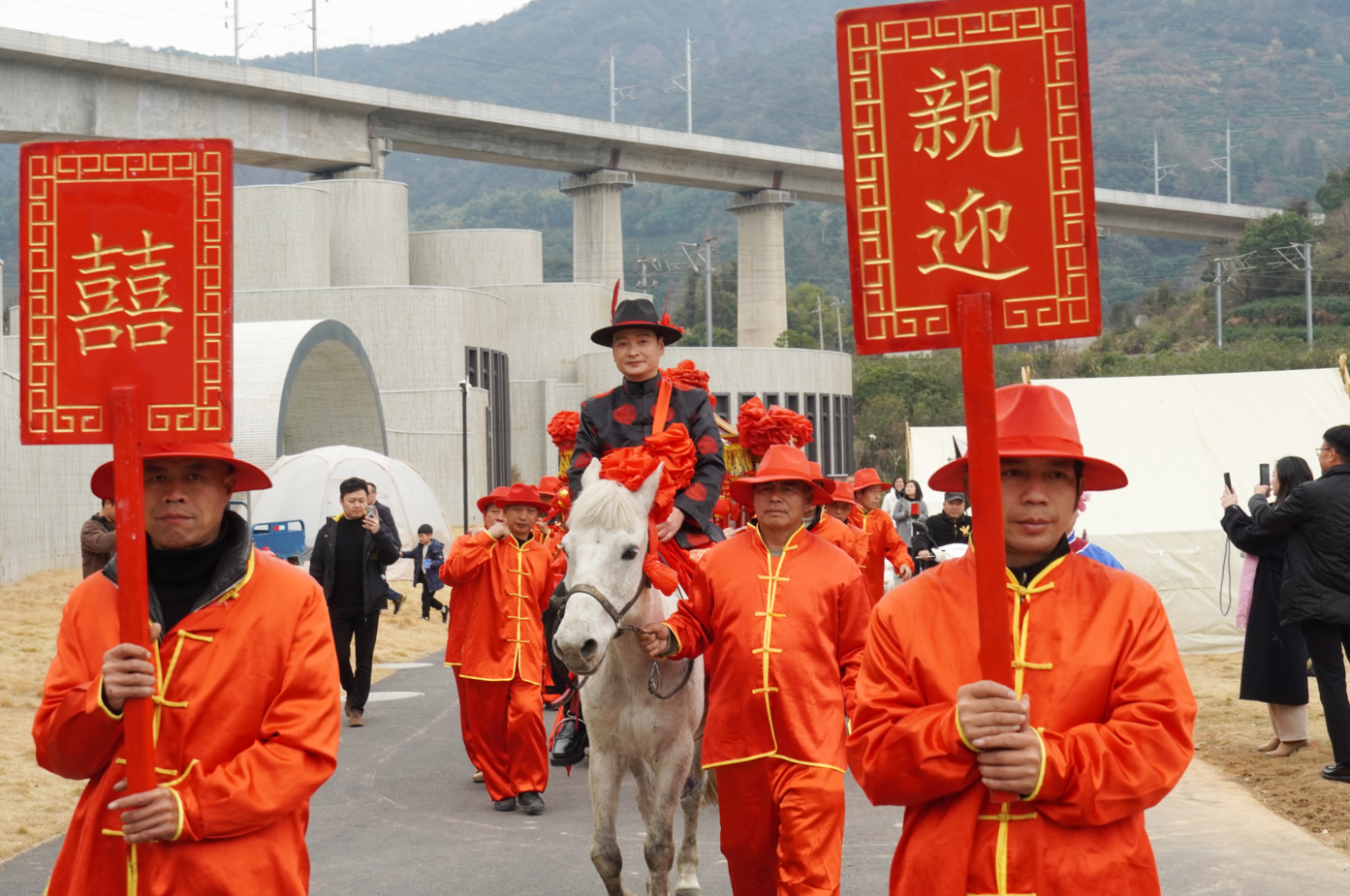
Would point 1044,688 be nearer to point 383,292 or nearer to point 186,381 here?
point 186,381

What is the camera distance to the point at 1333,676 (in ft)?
31.2

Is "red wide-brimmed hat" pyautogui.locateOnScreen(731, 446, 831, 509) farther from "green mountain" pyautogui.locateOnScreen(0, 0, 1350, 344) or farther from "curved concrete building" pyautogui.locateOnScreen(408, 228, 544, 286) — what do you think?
"green mountain" pyautogui.locateOnScreen(0, 0, 1350, 344)

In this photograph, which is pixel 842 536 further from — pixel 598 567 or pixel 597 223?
pixel 597 223

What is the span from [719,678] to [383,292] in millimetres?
44379

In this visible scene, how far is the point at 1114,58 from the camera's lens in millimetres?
177500

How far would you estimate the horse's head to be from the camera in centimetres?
554

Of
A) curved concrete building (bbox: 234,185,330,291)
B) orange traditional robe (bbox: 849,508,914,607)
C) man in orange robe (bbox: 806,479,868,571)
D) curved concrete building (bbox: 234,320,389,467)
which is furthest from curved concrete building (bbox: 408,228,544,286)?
man in orange robe (bbox: 806,479,868,571)

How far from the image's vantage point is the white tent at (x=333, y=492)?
29.8 meters

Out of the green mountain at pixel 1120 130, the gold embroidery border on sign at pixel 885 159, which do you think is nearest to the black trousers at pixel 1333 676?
the gold embroidery border on sign at pixel 885 159

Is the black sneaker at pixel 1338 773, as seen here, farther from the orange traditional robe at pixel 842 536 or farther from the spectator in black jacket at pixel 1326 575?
the orange traditional robe at pixel 842 536

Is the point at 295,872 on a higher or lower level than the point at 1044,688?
lower

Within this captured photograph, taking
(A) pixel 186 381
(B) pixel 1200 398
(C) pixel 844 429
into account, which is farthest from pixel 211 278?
(C) pixel 844 429

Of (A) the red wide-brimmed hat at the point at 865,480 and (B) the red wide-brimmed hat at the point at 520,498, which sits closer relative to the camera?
(B) the red wide-brimmed hat at the point at 520,498

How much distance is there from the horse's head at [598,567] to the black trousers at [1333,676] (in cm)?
550
